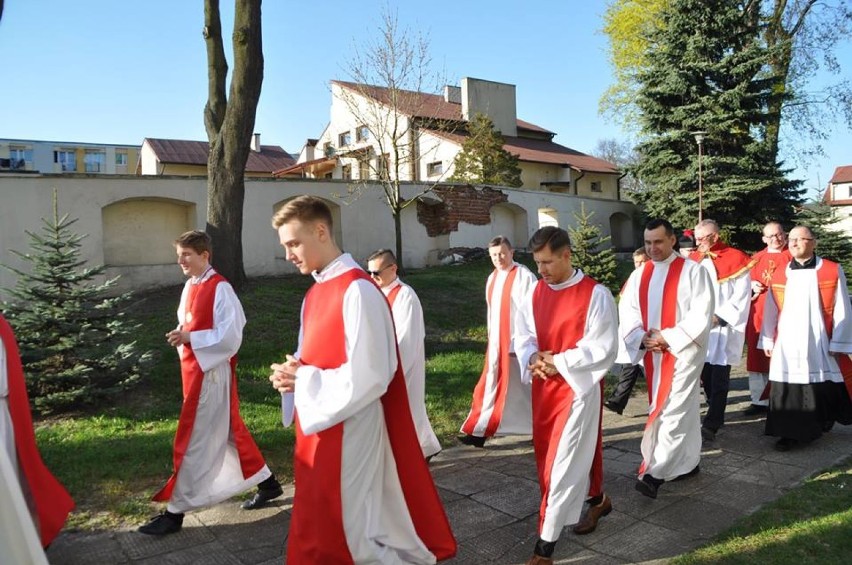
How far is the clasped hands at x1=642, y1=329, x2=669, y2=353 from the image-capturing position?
196 inches

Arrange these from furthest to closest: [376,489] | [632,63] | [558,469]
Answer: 1. [632,63]
2. [558,469]
3. [376,489]

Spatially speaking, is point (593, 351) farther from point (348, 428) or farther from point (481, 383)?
point (481, 383)

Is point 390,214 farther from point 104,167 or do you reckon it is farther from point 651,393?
point 104,167

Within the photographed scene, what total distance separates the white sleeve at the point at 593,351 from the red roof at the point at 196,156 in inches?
1425

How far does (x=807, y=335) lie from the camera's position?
20.1 ft

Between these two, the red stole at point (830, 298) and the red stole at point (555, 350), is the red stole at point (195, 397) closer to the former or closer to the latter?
the red stole at point (555, 350)

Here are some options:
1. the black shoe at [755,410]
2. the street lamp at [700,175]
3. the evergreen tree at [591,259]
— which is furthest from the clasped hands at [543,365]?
the street lamp at [700,175]

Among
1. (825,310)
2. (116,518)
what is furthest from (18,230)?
(825,310)

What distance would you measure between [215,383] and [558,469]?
2397 millimetres

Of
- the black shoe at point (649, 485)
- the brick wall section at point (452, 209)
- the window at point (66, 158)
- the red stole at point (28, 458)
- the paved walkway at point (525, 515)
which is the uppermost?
the window at point (66, 158)

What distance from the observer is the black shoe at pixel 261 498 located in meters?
4.91

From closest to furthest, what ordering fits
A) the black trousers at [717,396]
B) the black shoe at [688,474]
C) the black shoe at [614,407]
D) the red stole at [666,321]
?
the red stole at [666,321] < the black shoe at [688,474] < the black trousers at [717,396] < the black shoe at [614,407]

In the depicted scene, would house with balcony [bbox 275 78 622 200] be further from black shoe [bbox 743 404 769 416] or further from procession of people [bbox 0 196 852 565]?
procession of people [bbox 0 196 852 565]

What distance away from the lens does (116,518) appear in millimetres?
4816
